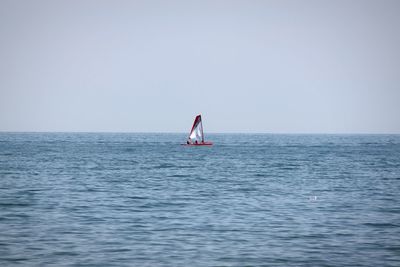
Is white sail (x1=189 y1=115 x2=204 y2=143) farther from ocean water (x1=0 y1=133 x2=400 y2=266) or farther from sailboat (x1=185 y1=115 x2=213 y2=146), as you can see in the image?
ocean water (x1=0 y1=133 x2=400 y2=266)

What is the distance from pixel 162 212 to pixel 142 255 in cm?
1064

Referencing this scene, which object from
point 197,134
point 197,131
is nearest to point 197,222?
point 197,131

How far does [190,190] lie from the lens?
45.9 meters

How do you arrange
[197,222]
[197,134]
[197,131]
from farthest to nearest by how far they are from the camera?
[197,134], [197,131], [197,222]

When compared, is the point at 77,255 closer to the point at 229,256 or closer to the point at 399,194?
the point at 229,256

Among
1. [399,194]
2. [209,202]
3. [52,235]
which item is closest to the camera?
[52,235]

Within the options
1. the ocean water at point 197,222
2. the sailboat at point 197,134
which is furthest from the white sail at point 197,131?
the ocean water at point 197,222

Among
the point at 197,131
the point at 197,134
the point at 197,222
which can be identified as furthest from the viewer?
the point at 197,134

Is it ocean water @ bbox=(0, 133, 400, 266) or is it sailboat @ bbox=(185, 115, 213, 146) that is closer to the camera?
ocean water @ bbox=(0, 133, 400, 266)

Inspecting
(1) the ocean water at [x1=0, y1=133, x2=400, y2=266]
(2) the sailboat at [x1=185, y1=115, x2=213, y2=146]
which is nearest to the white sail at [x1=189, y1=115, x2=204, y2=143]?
(2) the sailboat at [x1=185, y1=115, x2=213, y2=146]

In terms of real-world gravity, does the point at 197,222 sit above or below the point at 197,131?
below

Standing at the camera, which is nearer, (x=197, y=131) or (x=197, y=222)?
(x=197, y=222)

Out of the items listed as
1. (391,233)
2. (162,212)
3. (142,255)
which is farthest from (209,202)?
(142,255)

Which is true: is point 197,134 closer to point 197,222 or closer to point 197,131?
point 197,131
